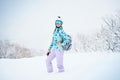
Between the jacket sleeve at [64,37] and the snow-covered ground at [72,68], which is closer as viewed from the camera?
the snow-covered ground at [72,68]

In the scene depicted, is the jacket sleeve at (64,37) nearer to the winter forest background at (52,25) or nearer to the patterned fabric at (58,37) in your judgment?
the patterned fabric at (58,37)

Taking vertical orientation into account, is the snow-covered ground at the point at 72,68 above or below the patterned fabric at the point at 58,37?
below

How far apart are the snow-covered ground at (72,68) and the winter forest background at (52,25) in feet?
0.36

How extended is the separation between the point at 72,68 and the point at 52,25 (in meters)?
0.64

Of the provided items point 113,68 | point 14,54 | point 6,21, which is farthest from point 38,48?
point 113,68

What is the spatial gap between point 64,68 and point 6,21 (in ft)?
3.77

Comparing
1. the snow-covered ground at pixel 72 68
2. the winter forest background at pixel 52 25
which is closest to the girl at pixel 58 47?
the snow-covered ground at pixel 72 68

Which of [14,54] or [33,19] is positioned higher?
[33,19]

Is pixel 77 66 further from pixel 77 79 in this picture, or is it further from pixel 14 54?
pixel 14 54

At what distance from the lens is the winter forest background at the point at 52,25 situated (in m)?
3.08

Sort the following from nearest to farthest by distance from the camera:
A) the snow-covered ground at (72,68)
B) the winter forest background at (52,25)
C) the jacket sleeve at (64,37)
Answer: the snow-covered ground at (72,68), the jacket sleeve at (64,37), the winter forest background at (52,25)

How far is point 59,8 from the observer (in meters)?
3.37

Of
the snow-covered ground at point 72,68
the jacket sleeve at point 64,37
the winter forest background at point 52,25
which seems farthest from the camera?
the winter forest background at point 52,25

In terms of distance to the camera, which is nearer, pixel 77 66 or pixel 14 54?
pixel 77 66
